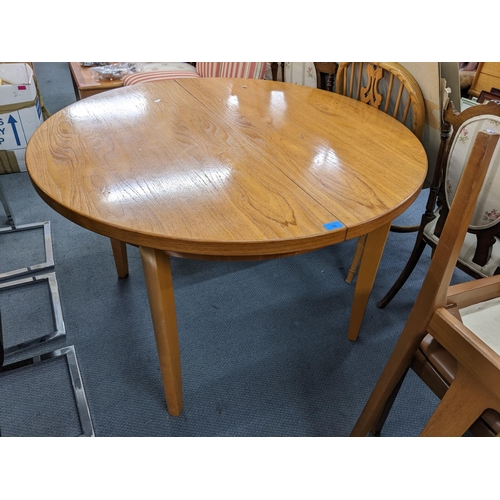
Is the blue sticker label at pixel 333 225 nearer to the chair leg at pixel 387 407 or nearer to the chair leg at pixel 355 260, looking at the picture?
the chair leg at pixel 387 407

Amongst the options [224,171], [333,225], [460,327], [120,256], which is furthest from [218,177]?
A: [120,256]

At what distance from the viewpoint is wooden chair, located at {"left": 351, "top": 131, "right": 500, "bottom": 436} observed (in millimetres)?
620

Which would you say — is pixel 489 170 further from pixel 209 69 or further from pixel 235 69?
pixel 209 69

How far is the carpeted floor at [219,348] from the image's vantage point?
3.93ft

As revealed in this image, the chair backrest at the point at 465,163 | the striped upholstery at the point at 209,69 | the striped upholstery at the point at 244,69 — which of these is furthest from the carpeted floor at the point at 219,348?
the striped upholstery at the point at 209,69

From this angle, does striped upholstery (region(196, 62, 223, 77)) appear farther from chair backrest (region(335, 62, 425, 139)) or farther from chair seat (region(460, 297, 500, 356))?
chair seat (region(460, 297, 500, 356))

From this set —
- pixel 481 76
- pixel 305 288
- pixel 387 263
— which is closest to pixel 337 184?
pixel 305 288

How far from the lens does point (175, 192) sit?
868 millimetres

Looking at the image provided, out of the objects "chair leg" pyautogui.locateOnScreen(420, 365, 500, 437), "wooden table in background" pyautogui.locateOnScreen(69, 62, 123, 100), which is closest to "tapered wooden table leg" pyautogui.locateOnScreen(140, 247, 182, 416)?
"chair leg" pyautogui.locateOnScreen(420, 365, 500, 437)

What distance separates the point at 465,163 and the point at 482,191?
0.09 metres

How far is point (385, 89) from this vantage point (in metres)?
1.46

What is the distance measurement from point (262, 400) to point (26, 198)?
1.80 metres

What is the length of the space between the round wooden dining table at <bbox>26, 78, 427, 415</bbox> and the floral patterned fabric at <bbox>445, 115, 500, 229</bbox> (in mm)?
122

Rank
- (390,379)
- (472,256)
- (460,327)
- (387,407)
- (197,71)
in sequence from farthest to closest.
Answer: (197,71)
(472,256)
(387,407)
(390,379)
(460,327)
